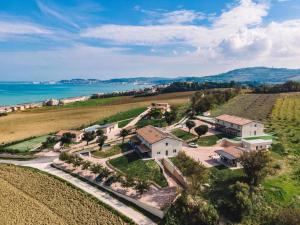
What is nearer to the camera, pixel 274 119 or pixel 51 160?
pixel 51 160

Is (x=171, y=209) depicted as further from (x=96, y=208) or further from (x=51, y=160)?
(x=51, y=160)

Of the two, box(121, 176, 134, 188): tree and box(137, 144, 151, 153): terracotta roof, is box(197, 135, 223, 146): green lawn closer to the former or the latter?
box(137, 144, 151, 153): terracotta roof

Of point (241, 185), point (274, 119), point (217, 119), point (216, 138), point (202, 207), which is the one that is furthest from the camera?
point (274, 119)

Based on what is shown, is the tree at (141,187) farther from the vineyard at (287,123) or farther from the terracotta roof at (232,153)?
the vineyard at (287,123)

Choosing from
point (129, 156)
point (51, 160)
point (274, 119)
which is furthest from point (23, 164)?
point (274, 119)

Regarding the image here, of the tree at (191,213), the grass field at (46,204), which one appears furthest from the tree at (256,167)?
the grass field at (46,204)

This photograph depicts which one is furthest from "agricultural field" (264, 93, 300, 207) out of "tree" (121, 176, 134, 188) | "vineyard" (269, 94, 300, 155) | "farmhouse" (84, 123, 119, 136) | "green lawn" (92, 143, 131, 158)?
"farmhouse" (84, 123, 119, 136)

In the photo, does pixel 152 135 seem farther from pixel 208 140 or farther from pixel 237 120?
pixel 237 120

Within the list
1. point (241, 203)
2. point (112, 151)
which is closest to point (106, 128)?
point (112, 151)
